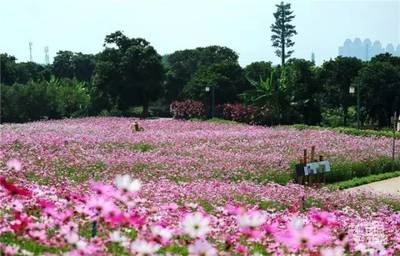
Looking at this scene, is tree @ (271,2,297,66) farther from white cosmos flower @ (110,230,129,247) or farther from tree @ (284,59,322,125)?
white cosmos flower @ (110,230,129,247)

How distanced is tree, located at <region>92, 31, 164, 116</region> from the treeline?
72 mm

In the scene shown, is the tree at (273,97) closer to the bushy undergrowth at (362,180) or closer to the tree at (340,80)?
the tree at (340,80)

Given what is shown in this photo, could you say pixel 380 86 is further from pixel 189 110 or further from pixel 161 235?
pixel 161 235

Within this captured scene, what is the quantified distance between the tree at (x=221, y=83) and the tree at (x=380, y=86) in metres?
10.00

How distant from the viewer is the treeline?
36312mm

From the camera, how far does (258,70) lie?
43.4 m

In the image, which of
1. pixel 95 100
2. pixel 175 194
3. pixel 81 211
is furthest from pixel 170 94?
pixel 81 211

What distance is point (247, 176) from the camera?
50.6ft

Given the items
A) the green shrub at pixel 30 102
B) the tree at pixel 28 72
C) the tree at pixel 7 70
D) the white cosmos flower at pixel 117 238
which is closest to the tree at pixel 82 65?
the tree at pixel 28 72

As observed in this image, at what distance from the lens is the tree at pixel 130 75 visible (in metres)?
43.0

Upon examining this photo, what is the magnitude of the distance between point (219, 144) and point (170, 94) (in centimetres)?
2934

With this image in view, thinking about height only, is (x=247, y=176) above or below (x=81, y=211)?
below

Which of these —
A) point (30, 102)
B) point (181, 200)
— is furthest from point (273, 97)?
point (181, 200)

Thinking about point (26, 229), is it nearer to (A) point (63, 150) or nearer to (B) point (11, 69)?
(A) point (63, 150)
